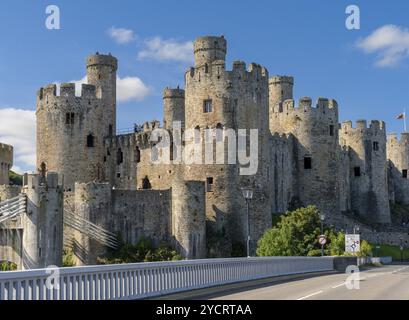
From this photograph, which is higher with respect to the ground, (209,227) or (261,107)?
(261,107)

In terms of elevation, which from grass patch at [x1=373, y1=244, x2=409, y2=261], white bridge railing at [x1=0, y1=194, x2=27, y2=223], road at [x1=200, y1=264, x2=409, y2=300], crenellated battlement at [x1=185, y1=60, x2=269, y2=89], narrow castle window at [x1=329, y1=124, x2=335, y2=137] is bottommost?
grass patch at [x1=373, y1=244, x2=409, y2=261]

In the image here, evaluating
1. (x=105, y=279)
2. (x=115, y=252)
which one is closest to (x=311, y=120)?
(x=115, y=252)

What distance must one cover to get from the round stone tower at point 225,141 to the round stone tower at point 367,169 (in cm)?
2746

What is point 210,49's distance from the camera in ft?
215

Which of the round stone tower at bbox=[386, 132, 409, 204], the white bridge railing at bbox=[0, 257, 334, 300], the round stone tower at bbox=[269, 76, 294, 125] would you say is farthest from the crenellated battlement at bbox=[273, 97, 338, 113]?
the white bridge railing at bbox=[0, 257, 334, 300]

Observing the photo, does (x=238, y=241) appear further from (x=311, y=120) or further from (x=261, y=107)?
(x=311, y=120)

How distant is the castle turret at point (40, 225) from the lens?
47.9 m

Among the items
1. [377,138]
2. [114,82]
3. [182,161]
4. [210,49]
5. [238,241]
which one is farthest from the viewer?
[377,138]

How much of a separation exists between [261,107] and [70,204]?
53.5 feet

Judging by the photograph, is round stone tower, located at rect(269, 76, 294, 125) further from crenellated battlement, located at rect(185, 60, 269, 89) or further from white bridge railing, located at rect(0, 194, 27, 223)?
white bridge railing, located at rect(0, 194, 27, 223)

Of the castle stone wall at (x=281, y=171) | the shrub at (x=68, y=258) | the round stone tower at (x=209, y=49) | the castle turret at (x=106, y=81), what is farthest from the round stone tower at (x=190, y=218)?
the castle turret at (x=106, y=81)

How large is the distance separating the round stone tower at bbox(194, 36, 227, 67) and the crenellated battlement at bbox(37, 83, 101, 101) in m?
10.1

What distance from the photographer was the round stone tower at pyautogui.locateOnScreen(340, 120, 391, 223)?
82688 mm

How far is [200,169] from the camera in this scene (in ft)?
187
